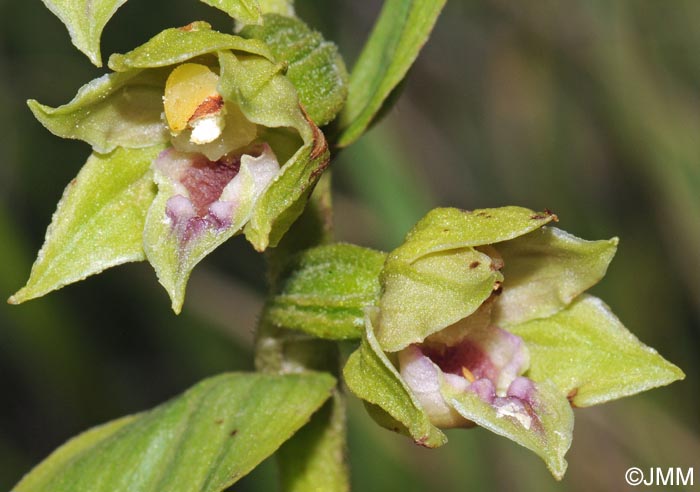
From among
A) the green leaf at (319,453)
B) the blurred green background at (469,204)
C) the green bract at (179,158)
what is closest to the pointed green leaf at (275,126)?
Result: the green bract at (179,158)

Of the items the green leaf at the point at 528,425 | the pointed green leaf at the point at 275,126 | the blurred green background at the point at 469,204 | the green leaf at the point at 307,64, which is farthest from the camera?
the blurred green background at the point at 469,204

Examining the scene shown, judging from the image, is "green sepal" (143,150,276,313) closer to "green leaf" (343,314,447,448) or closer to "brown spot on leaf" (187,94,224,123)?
"brown spot on leaf" (187,94,224,123)

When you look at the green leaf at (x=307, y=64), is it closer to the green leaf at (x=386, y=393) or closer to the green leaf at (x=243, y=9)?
the green leaf at (x=243, y=9)

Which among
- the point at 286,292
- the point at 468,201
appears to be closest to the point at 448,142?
the point at 468,201

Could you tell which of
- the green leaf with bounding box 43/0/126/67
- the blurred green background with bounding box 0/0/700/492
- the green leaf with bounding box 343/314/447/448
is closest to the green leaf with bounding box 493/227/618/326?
the green leaf with bounding box 343/314/447/448

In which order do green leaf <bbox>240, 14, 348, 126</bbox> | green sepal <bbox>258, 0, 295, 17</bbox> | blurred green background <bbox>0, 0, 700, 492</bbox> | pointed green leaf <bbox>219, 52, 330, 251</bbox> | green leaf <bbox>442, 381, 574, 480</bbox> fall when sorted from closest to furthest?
pointed green leaf <bbox>219, 52, 330, 251</bbox> < green leaf <bbox>442, 381, 574, 480</bbox> < green leaf <bbox>240, 14, 348, 126</bbox> < green sepal <bbox>258, 0, 295, 17</bbox> < blurred green background <bbox>0, 0, 700, 492</bbox>

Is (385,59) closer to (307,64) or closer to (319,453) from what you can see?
(307,64)

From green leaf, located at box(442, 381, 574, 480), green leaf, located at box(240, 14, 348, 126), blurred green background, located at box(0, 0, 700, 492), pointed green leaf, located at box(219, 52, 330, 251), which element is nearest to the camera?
pointed green leaf, located at box(219, 52, 330, 251)
